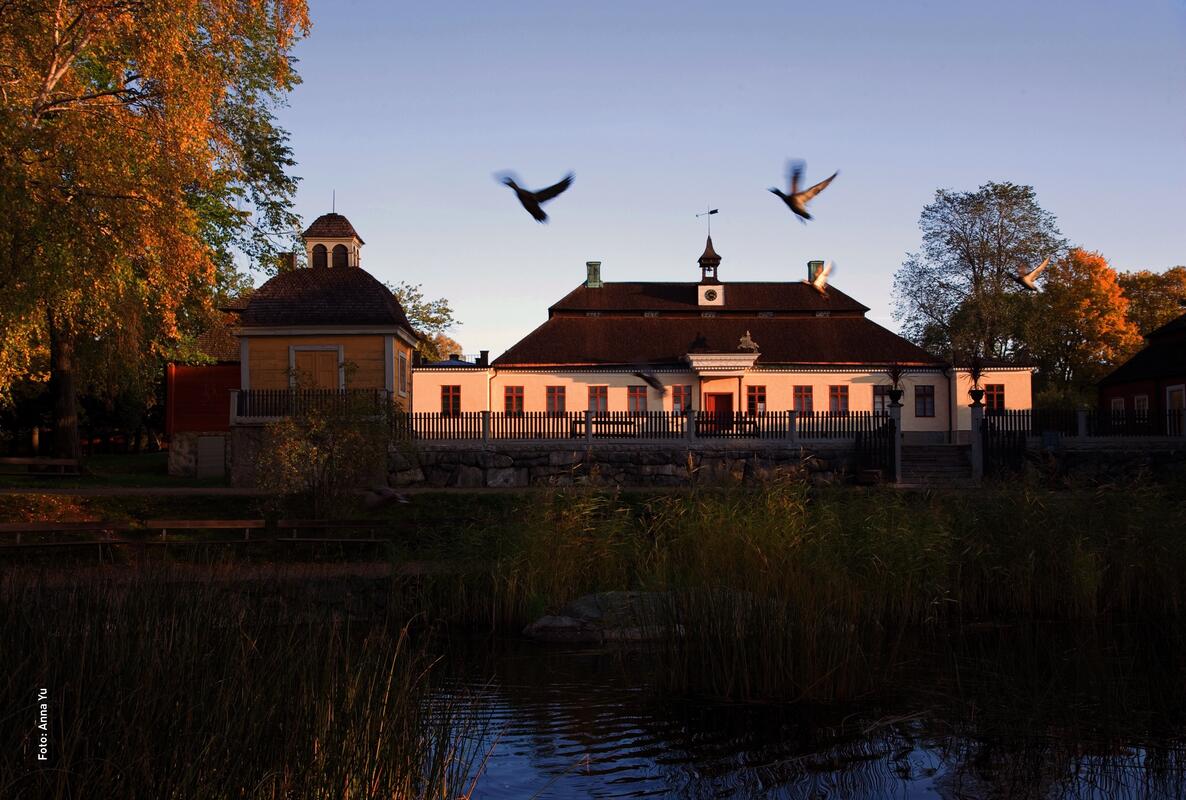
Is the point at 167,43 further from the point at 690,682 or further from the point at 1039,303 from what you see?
the point at 1039,303

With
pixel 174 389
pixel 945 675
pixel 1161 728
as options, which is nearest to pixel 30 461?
pixel 174 389

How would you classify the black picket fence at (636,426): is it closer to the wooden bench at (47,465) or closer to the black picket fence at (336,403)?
the black picket fence at (336,403)

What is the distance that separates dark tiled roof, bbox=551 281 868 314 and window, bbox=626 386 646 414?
15.3 feet

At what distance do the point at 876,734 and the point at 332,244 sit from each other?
28245 millimetres

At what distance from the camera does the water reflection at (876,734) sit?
7.47 metres

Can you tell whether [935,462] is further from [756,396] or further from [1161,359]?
[1161,359]

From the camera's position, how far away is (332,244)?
33.5 m

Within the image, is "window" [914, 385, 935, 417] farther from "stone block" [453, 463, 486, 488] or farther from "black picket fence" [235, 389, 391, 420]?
"black picket fence" [235, 389, 391, 420]

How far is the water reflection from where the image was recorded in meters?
7.47

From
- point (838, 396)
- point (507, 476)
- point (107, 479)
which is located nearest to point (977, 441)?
point (838, 396)

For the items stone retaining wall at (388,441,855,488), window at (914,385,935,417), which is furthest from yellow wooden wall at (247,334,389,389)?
window at (914,385,935,417)

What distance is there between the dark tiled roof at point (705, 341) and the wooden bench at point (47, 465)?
1643cm

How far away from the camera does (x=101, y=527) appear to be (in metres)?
16.6

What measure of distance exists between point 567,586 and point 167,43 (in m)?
11.6
